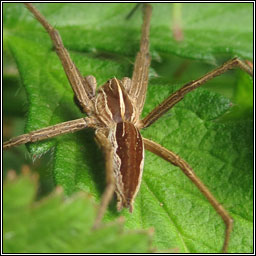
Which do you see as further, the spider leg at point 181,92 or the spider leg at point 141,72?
the spider leg at point 141,72

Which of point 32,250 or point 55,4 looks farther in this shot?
point 55,4

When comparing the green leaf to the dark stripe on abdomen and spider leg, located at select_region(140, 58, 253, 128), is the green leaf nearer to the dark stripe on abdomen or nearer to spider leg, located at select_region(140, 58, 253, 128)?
the dark stripe on abdomen

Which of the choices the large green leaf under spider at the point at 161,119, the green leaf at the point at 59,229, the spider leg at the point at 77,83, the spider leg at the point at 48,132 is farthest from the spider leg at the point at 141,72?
the green leaf at the point at 59,229

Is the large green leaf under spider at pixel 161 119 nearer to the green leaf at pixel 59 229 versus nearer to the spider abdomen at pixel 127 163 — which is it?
the spider abdomen at pixel 127 163

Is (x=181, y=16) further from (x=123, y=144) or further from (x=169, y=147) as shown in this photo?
(x=123, y=144)

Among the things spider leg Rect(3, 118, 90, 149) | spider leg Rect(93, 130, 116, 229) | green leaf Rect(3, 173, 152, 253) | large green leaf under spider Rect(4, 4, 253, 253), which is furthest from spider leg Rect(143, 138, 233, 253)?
green leaf Rect(3, 173, 152, 253)

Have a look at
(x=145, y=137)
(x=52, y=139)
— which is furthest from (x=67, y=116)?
(x=145, y=137)
